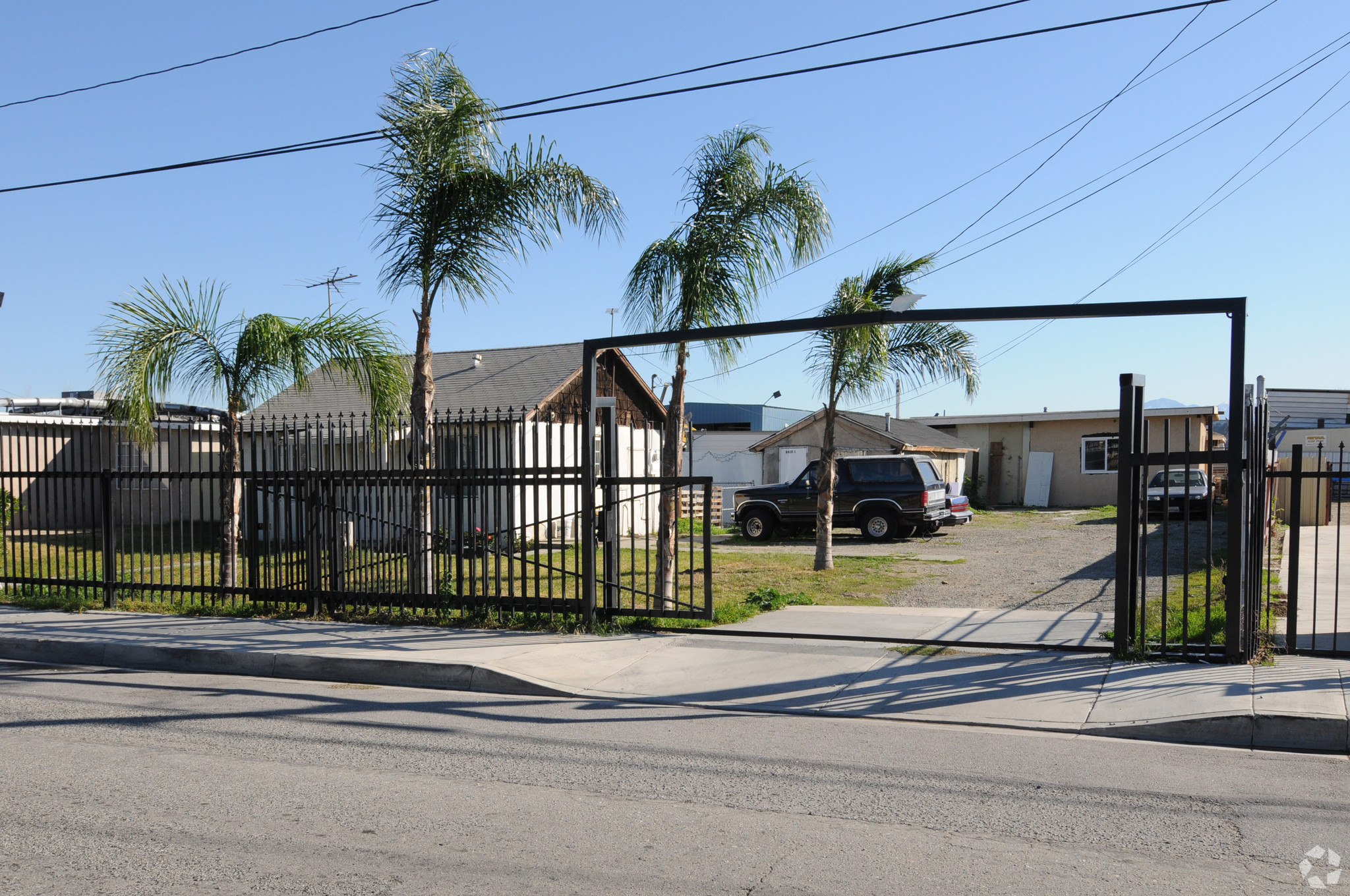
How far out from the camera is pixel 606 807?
5.08 m

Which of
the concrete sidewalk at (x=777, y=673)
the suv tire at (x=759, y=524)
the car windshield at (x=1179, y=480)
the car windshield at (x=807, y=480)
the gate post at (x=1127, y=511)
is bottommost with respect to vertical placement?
the suv tire at (x=759, y=524)

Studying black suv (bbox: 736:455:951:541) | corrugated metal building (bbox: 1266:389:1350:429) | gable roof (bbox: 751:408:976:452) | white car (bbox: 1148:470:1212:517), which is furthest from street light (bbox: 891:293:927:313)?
corrugated metal building (bbox: 1266:389:1350:429)

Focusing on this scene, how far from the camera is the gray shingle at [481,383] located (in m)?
22.9

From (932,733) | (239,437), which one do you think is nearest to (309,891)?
(932,733)

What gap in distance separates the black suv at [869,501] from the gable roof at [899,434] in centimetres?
888

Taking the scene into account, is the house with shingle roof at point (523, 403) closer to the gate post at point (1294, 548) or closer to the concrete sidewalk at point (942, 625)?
the concrete sidewalk at point (942, 625)

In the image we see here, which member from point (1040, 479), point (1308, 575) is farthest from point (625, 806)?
point (1040, 479)

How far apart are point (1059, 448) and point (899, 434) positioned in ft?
17.6

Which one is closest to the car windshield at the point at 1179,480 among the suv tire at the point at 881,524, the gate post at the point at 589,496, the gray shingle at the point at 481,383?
the suv tire at the point at 881,524

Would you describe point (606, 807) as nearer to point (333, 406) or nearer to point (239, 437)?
point (239, 437)

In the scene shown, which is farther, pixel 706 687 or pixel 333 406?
pixel 333 406

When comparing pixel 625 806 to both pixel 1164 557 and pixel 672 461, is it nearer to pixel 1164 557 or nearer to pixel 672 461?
pixel 1164 557

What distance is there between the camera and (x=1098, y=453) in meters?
32.7

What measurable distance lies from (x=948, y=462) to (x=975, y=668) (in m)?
27.2
